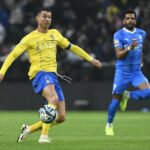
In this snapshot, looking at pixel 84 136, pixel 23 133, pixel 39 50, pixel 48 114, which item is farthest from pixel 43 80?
pixel 84 136

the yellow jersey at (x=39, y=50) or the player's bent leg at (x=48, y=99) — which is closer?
the player's bent leg at (x=48, y=99)

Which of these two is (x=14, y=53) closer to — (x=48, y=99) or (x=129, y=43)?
(x=48, y=99)

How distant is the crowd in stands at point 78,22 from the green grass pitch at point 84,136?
5490 millimetres

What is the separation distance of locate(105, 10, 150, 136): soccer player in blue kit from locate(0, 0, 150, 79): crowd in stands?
33.5ft

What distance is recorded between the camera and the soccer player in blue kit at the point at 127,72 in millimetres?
15156

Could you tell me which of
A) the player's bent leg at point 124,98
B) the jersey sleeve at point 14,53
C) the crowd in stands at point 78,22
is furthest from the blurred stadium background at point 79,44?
the jersey sleeve at point 14,53

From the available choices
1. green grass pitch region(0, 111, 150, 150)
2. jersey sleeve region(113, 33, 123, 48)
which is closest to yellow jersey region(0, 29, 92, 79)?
Answer: green grass pitch region(0, 111, 150, 150)

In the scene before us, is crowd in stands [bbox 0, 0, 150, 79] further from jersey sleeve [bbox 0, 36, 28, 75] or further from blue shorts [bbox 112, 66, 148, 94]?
jersey sleeve [bbox 0, 36, 28, 75]

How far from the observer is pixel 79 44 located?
26.3m

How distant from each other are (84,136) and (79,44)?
39.6 ft

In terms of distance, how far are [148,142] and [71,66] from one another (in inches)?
529

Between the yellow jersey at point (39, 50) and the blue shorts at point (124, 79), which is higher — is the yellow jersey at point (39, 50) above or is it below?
above

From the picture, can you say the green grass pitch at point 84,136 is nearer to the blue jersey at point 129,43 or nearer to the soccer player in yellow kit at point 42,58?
the soccer player in yellow kit at point 42,58

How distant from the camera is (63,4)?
27.7m
